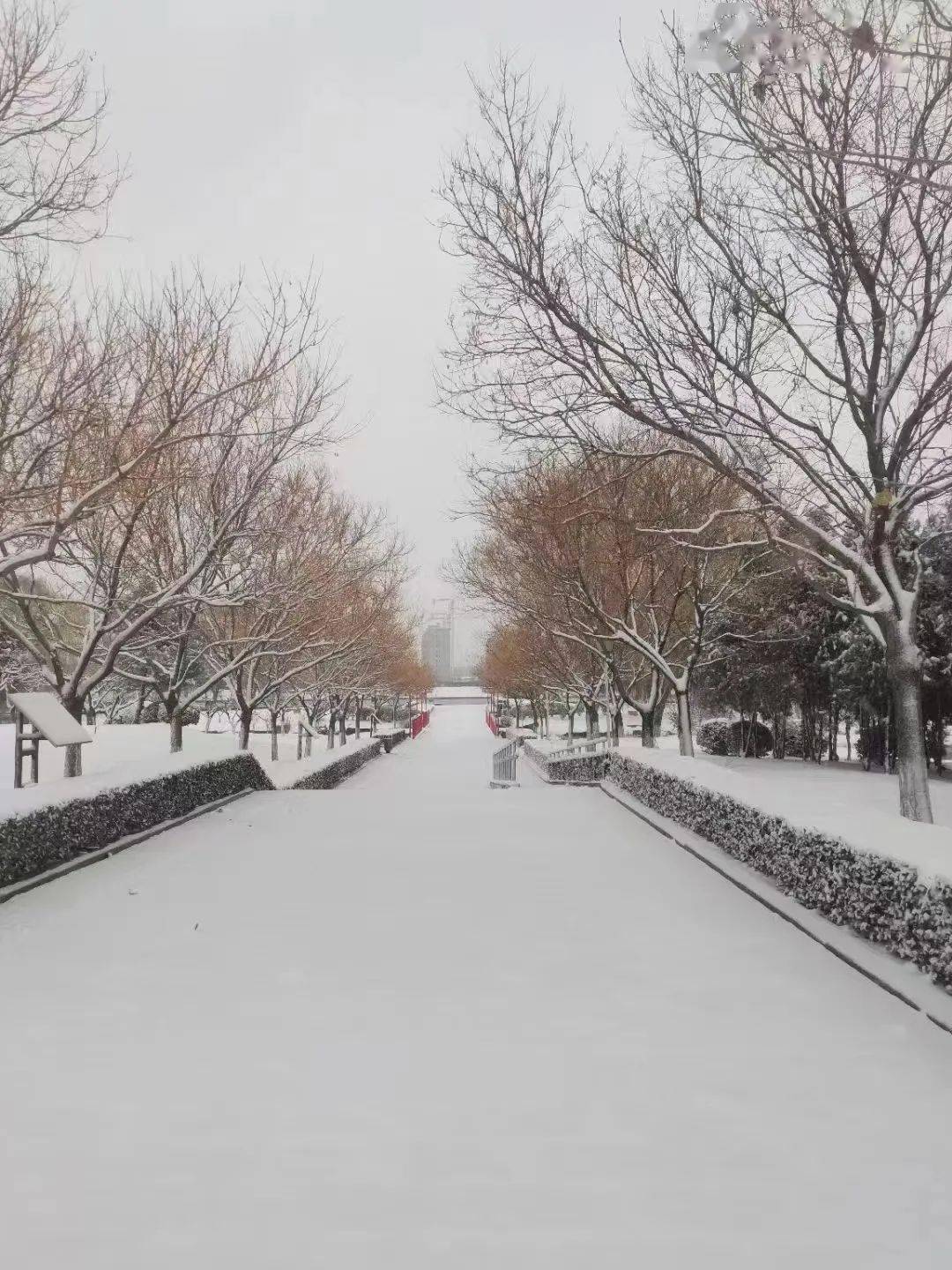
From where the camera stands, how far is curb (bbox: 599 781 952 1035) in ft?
19.7

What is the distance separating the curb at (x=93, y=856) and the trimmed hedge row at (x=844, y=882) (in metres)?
6.76

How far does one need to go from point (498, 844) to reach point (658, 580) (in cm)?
1452

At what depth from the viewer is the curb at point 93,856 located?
31.0 feet

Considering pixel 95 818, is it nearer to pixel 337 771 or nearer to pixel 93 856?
pixel 93 856

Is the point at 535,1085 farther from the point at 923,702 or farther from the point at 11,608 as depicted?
the point at 923,702

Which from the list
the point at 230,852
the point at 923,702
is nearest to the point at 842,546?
the point at 230,852

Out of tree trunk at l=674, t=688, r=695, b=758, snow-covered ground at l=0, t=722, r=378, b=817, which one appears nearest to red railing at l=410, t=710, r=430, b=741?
snow-covered ground at l=0, t=722, r=378, b=817

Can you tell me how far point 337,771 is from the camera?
32188mm

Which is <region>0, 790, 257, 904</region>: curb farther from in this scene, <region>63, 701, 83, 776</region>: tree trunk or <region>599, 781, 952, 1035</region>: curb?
<region>599, 781, 952, 1035</region>: curb

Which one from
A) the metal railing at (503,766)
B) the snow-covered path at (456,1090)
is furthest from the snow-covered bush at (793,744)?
the snow-covered path at (456,1090)

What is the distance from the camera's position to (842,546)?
533 inches

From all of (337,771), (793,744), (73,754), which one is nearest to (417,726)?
(793,744)

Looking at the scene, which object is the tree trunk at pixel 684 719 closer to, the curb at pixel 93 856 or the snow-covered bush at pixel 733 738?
the curb at pixel 93 856

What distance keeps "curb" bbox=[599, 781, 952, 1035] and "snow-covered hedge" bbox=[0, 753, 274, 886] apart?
262 inches
